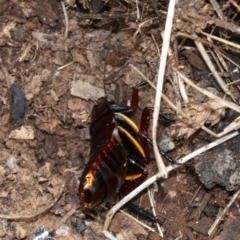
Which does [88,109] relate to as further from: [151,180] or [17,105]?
[151,180]

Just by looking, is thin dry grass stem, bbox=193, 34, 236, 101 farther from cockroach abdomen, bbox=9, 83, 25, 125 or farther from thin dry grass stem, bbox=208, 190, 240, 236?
cockroach abdomen, bbox=9, 83, 25, 125

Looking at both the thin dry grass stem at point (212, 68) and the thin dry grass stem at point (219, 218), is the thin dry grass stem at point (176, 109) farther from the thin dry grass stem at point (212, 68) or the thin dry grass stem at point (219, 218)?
the thin dry grass stem at point (219, 218)

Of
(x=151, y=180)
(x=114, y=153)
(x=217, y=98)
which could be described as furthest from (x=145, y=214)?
(x=217, y=98)

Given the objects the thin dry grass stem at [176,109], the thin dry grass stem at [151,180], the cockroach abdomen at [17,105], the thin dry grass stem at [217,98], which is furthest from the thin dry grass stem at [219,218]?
the cockroach abdomen at [17,105]

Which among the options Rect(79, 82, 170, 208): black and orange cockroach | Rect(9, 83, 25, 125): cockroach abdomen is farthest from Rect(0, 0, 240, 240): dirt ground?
Rect(79, 82, 170, 208): black and orange cockroach

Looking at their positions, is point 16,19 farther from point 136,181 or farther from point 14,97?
point 136,181
